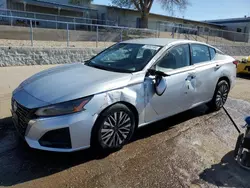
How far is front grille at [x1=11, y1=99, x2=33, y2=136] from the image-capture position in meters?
2.71

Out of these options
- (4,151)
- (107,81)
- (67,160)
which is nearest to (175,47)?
(107,81)

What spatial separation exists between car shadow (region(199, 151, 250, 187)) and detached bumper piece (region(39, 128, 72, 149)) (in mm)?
1652

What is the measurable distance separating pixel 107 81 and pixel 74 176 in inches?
48.2

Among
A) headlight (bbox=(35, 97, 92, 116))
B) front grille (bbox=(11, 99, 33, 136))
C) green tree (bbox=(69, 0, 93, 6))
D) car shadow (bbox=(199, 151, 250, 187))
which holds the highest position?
green tree (bbox=(69, 0, 93, 6))

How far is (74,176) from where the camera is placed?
8.79 feet

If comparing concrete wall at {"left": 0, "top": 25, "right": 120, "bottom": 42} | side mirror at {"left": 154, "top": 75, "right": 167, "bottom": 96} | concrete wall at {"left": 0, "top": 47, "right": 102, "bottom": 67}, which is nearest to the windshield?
side mirror at {"left": 154, "top": 75, "right": 167, "bottom": 96}

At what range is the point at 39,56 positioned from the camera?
30.9 feet

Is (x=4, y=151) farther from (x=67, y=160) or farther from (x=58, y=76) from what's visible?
(x=58, y=76)

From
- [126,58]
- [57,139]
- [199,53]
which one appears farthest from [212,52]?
[57,139]

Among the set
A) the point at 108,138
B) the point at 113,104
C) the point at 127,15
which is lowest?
the point at 108,138

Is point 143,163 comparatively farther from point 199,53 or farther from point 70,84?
point 199,53

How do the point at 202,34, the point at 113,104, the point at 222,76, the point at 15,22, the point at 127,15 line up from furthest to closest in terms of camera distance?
the point at 127,15 → the point at 202,34 → the point at 15,22 → the point at 222,76 → the point at 113,104

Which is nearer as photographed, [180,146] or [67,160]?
[67,160]

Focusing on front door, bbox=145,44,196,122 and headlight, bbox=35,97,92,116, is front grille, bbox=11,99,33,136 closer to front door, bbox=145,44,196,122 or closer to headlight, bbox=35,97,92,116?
headlight, bbox=35,97,92,116
